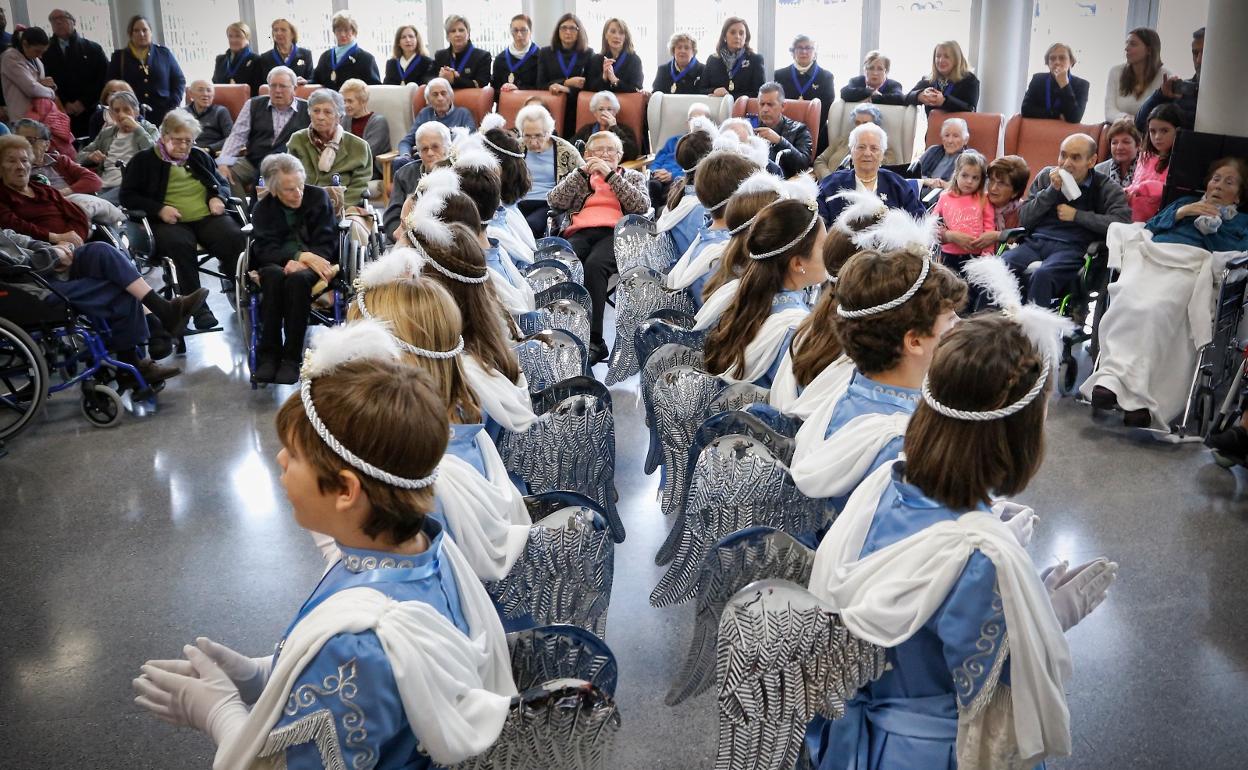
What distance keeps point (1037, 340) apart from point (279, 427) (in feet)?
3.63

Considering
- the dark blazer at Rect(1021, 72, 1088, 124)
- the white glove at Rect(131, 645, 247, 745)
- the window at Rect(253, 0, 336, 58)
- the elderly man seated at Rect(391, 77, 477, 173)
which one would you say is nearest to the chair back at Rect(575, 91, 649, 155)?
the elderly man seated at Rect(391, 77, 477, 173)

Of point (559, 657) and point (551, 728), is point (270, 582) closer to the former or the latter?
point (559, 657)

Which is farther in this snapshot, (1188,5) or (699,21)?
(699,21)

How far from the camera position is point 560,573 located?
192cm

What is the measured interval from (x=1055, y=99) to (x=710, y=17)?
14.2 feet

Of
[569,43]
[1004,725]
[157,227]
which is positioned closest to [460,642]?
[1004,725]

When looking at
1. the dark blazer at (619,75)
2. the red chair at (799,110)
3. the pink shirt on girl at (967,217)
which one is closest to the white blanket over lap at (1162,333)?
the pink shirt on girl at (967,217)

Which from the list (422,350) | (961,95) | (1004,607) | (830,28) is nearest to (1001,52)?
(961,95)

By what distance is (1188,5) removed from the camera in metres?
8.95

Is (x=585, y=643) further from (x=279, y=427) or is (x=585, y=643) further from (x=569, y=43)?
(x=569, y=43)

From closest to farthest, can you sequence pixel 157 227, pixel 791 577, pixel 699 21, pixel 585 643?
pixel 585 643
pixel 791 577
pixel 157 227
pixel 699 21

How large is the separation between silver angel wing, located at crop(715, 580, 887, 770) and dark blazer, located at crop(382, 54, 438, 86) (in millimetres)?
8843

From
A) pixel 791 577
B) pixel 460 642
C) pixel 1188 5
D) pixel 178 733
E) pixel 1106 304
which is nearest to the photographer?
pixel 460 642

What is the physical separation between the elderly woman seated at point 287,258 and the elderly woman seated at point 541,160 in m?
1.40
